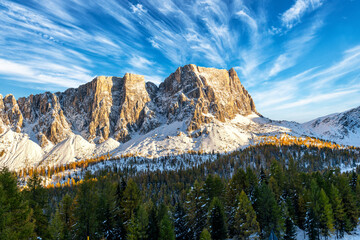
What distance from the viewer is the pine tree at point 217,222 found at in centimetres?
3376

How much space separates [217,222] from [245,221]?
221 inches

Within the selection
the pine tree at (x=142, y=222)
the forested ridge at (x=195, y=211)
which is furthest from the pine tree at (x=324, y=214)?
the pine tree at (x=142, y=222)

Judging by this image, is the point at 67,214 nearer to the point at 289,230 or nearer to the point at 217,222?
the point at 217,222

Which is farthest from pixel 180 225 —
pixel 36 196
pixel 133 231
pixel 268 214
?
pixel 36 196

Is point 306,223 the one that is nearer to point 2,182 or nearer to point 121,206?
point 121,206

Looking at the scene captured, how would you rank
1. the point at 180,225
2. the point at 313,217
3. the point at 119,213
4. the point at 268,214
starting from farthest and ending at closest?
the point at 313,217
the point at 180,225
the point at 268,214
the point at 119,213

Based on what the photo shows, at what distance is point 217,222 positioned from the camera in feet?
113

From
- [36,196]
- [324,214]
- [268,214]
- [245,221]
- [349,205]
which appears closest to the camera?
[36,196]

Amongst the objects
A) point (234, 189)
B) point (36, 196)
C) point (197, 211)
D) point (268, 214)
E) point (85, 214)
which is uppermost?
Answer: point (36, 196)

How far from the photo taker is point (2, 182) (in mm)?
16547

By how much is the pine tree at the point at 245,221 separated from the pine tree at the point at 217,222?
3799 millimetres

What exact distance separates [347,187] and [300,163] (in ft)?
456

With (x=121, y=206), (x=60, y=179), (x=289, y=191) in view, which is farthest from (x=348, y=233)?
(x=60, y=179)

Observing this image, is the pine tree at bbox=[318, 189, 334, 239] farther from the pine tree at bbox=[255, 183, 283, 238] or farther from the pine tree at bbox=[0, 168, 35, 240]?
the pine tree at bbox=[0, 168, 35, 240]
